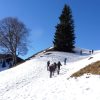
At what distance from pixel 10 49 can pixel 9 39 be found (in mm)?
2263

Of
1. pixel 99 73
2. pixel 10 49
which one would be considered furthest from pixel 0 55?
pixel 99 73

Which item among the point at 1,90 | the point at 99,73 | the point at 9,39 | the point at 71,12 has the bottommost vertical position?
the point at 1,90

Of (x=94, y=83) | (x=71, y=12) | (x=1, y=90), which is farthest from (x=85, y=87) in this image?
(x=71, y=12)

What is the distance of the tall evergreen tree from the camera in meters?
61.3

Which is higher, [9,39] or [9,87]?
[9,39]

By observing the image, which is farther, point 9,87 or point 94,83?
point 9,87

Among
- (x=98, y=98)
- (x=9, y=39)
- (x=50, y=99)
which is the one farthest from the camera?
(x=9, y=39)

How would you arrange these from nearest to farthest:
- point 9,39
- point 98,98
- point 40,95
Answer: point 98,98, point 40,95, point 9,39

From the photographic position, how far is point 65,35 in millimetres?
61906

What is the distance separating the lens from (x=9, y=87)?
84.6ft

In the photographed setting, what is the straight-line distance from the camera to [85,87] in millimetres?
17734

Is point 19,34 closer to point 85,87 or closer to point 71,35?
point 71,35

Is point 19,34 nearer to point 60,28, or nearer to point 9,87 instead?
point 60,28

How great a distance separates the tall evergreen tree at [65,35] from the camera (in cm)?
6127
